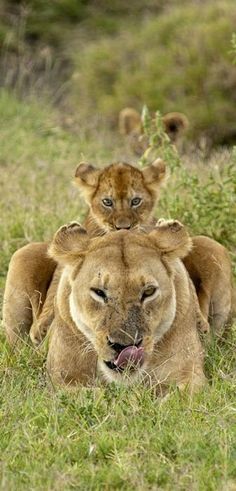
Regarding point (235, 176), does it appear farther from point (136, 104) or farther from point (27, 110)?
point (136, 104)

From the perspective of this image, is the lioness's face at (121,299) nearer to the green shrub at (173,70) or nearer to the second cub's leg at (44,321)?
the second cub's leg at (44,321)

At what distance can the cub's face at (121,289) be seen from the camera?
5301 mm

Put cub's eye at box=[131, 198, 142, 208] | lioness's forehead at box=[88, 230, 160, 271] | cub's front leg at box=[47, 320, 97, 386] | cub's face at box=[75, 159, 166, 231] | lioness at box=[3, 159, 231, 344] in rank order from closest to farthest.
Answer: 1. lioness's forehead at box=[88, 230, 160, 271]
2. cub's front leg at box=[47, 320, 97, 386]
3. lioness at box=[3, 159, 231, 344]
4. cub's face at box=[75, 159, 166, 231]
5. cub's eye at box=[131, 198, 142, 208]

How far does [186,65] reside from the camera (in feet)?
51.5

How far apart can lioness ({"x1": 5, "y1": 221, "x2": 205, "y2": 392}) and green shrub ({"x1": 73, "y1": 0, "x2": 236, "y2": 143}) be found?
8.81 metres

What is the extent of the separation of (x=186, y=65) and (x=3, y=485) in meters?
11.7

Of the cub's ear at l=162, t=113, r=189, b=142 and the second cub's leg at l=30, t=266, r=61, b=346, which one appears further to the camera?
the cub's ear at l=162, t=113, r=189, b=142

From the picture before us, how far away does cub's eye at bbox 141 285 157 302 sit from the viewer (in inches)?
213

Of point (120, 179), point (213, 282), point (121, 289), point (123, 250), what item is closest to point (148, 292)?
point (121, 289)

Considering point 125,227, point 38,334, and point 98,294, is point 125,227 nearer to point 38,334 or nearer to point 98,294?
point 38,334

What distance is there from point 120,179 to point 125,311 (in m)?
2.63

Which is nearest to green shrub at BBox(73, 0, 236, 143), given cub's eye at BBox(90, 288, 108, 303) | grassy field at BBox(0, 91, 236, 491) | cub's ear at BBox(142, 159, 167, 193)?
cub's ear at BBox(142, 159, 167, 193)

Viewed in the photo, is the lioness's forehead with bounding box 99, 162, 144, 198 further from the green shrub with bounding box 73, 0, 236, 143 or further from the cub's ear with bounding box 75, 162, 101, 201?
the green shrub with bounding box 73, 0, 236, 143

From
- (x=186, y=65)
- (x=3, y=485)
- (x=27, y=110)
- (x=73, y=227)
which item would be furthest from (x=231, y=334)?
(x=186, y=65)
